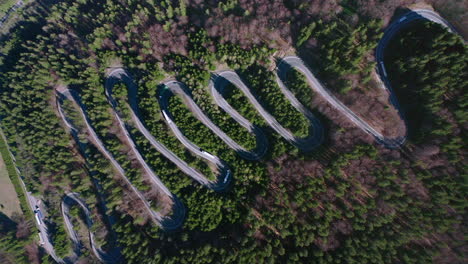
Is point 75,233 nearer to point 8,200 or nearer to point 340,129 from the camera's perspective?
point 8,200

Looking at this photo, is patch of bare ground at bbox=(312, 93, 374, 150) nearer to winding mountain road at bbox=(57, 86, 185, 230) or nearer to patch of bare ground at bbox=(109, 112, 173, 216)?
winding mountain road at bbox=(57, 86, 185, 230)

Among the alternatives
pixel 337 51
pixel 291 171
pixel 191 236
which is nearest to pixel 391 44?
pixel 337 51

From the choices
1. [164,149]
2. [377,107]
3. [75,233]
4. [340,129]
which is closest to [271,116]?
[340,129]

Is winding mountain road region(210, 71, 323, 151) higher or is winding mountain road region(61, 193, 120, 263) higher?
winding mountain road region(210, 71, 323, 151)

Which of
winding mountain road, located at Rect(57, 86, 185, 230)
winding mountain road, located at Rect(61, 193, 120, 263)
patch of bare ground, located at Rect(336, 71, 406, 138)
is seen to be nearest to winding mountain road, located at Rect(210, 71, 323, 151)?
patch of bare ground, located at Rect(336, 71, 406, 138)

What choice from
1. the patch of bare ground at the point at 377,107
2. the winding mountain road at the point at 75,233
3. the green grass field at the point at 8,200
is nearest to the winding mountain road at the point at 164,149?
the winding mountain road at the point at 75,233

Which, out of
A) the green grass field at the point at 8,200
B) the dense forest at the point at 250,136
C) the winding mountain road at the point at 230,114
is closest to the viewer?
the dense forest at the point at 250,136

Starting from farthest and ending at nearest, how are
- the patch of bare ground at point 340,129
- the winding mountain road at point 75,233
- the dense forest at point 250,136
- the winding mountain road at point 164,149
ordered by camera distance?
the winding mountain road at point 75,233 → the winding mountain road at point 164,149 → the patch of bare ground at point 340,129 → the dense forest at point 250,136

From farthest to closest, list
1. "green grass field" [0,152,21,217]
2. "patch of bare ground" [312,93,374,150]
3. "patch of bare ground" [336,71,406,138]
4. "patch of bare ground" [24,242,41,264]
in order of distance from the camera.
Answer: "green grass field" [0,152,21,217] → "patch of bare ground" [24,242,41,264] → "patch of bare ground" [336,71,406,138] → "patch of bare ground" [312,93,374,150]

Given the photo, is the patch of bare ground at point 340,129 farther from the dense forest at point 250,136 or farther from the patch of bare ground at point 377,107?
the patch of bare ground at point 377,107
